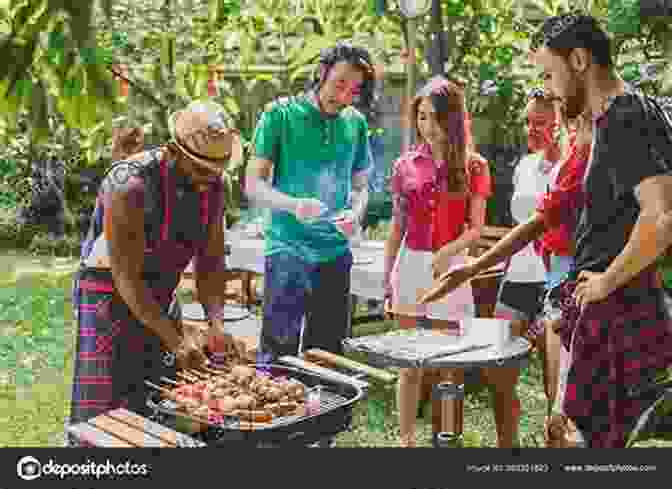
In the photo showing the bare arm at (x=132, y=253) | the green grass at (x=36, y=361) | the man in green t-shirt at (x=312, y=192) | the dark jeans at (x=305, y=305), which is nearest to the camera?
the bare arm at (x=132, y=253)

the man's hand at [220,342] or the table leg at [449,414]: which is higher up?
the man's hand at [220,342]

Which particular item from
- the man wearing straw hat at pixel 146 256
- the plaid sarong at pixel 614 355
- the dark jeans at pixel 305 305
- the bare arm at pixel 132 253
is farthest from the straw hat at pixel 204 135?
the plaid sarong at pixel 614 355

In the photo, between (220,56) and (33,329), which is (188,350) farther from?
(220,56)

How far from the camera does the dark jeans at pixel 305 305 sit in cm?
337

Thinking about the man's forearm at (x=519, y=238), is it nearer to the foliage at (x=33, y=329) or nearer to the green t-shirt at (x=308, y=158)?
the green t-shirt at (x=308, y=158)

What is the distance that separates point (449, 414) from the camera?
3168 mm

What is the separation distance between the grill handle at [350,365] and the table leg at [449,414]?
0.15m

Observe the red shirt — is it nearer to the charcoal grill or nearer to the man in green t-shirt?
the man in green t-shirt

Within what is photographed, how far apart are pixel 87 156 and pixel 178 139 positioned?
0.85 feet

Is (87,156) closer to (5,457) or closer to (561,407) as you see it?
(5,457)

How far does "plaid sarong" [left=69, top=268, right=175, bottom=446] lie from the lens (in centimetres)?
303

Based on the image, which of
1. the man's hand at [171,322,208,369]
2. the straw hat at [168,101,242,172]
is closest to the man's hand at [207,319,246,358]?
the man's hand at [171,322,208,369]

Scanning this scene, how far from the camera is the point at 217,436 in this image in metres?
2.87

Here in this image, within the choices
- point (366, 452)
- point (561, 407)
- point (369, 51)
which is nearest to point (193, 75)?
point (369, 51)
